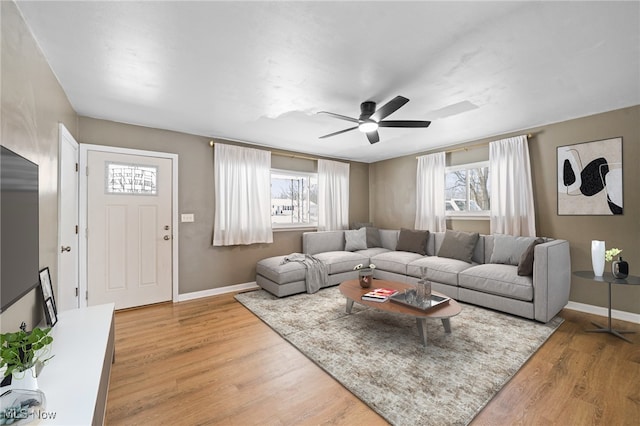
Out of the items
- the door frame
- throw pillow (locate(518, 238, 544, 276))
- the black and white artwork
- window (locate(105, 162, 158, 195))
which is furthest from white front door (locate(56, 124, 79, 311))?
the black and white artwork

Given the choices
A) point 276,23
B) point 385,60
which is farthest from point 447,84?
point 276,23

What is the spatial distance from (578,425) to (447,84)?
8.90 feet

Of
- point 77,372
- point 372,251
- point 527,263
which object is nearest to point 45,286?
point 77,372

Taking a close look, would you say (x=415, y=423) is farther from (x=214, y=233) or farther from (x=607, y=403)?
(x=214, y=233)

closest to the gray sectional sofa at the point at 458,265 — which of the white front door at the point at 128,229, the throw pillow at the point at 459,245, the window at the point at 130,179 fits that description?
the throw pillow at the point at 459,245

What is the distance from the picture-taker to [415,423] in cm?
166

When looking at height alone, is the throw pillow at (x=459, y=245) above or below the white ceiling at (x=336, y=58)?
below

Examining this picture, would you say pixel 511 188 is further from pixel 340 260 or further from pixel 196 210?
pixel 196 210

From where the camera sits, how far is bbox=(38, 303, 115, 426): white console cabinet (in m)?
1.11

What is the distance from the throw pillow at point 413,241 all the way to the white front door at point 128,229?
3.87 m

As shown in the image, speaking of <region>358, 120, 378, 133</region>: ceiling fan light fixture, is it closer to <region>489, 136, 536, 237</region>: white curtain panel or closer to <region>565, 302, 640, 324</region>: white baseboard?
<region>489, 136, 536, 237</region>: white curtain panel

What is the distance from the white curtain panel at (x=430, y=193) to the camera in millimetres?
4926

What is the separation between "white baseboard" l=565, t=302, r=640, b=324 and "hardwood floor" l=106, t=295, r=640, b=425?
8.5 inches

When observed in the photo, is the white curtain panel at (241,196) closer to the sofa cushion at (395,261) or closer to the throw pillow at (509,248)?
the sofa cushion at (395,261)
